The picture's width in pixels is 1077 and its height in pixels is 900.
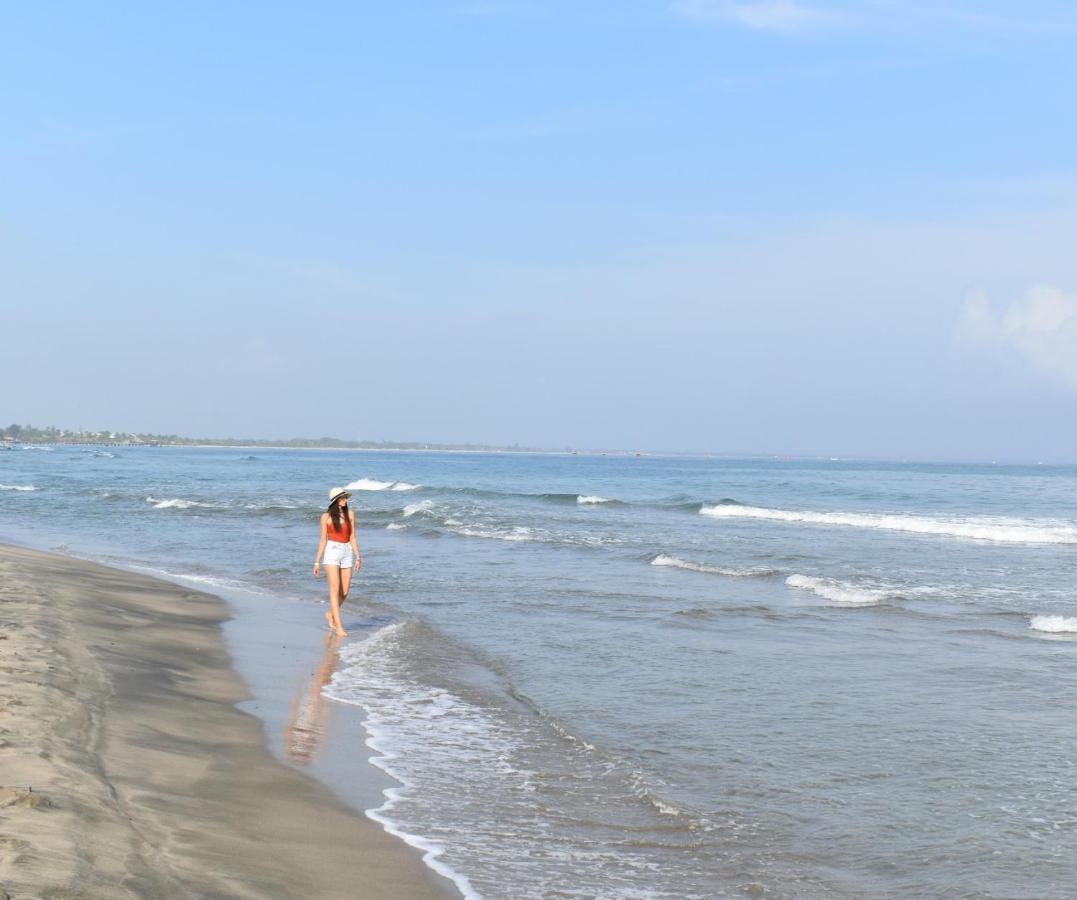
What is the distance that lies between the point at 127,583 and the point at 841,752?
11635 millimetres

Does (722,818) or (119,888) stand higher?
(119,888)

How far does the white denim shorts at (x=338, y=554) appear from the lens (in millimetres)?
12625

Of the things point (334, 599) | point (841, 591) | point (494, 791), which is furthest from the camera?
point (841, 591)

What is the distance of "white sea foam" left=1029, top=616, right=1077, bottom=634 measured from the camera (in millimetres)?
13531

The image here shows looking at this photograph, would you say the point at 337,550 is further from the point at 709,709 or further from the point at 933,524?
the point at 933,524

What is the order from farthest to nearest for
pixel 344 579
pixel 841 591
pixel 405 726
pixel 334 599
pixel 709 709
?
pixel 841 591, pixel 344 579, pixel 334 599, pixel 709 709, pixel 405 726

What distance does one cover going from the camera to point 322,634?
12477 millimetres

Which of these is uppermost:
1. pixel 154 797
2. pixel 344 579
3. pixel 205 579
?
pixel 344 579

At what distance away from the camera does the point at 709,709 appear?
8836mm

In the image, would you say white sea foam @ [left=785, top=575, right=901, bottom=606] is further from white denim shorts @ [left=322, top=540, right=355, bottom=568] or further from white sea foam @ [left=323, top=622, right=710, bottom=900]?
white sea foam @ [left=323, top=622, right=710, bottom=900]

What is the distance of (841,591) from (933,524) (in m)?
17.6

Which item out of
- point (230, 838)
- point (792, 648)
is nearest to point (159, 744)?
point (230, 838)

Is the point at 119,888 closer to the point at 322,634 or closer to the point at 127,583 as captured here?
the point at 322,634

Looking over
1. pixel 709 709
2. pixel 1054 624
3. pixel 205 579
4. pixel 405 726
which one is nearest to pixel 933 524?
pixel 1054 624
